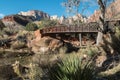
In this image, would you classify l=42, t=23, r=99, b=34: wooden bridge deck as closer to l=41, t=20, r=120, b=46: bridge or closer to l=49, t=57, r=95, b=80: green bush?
l=41, t=20, r=120, b=46: bridge

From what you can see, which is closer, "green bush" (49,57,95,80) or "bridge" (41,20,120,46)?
"green bush" (49,57,95,80)

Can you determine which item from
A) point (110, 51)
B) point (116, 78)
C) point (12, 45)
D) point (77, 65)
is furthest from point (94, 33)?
point (77, 65)

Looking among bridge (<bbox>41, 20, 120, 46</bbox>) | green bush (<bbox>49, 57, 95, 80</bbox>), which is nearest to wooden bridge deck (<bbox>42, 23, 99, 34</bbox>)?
bridge (<bbox>41, 20, 120, 46</bbox>)

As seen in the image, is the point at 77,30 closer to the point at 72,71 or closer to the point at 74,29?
the point at 74,29

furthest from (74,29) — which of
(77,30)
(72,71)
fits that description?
(72,71)

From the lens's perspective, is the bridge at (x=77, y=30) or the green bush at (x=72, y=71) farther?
the bridge at (x=77, y=30)

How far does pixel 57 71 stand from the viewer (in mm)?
7625

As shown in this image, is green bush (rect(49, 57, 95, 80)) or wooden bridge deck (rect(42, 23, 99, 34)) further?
wooden bridge deck (rect(42, 23, 99, 34))

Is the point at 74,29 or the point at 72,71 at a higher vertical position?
the point at 72,71

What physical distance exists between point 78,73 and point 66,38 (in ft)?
115

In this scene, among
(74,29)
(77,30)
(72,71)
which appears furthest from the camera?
(74,29)

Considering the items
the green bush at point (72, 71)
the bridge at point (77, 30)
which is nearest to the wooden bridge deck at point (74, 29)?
the bridge at point (77, 30)

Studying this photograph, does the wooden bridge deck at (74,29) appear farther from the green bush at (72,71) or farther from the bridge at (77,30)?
the green bush at (72,71)

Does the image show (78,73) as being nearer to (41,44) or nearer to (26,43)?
(41,44)
